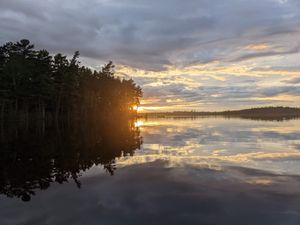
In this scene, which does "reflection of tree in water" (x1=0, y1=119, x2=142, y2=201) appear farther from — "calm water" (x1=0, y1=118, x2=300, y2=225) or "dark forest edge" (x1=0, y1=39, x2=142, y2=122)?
"dark forest edge" (x1=0, y1=39, x2=142, y2=122)

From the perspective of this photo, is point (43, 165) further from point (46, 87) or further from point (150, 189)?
point (46, 87)

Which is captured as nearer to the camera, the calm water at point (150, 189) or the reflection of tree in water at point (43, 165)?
the calm water at point (150, 189)

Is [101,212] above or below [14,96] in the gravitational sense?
below

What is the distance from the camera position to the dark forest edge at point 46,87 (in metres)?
76.8

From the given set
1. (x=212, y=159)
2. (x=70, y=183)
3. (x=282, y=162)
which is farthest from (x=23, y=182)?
(x=282, y=162)

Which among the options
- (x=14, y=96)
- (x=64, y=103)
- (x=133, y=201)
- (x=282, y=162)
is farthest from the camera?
(x=64, y=103)

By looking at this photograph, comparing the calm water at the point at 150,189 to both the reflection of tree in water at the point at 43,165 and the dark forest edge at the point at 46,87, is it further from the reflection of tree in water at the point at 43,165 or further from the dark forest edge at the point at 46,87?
the dark forest edge at the point at 46,87

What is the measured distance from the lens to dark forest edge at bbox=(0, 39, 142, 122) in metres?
76.8

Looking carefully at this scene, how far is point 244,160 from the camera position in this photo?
20.9m

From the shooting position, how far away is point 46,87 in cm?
7812

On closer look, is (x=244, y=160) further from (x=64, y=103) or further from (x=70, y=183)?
→ (x=64, y=103)

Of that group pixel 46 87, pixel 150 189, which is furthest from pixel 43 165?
pixel 46 87

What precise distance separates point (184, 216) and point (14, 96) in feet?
241

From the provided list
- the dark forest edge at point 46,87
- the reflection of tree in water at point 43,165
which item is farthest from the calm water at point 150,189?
the dark forest edge at point 46,87
